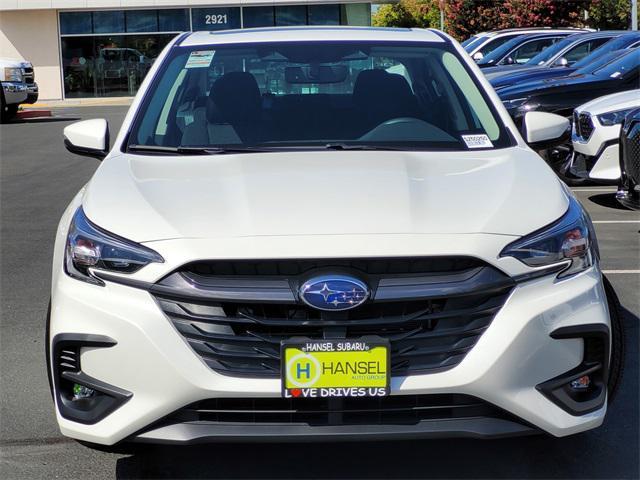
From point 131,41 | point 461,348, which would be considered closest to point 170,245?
point 461,348

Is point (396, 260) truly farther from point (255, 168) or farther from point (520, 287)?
point (255, 168)

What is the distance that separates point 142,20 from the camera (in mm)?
37531

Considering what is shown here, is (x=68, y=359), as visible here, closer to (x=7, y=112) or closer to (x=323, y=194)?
(x=323, y=194)

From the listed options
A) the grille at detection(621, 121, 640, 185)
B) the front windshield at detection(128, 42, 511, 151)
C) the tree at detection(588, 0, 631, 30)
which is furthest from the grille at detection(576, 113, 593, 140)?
the tree at detection(588, 0, 631, 30)

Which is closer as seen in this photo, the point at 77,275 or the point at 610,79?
the point at 77,275

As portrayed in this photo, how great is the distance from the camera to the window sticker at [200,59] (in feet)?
15.8

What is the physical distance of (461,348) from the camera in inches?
124

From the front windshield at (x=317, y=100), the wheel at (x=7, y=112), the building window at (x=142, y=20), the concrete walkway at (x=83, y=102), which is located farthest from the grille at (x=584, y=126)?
the building window at (x=142, y=20)

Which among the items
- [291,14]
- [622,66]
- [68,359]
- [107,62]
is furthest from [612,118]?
[107,62]

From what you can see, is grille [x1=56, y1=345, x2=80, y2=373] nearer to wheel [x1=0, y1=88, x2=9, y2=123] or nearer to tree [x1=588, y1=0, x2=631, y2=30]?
wheel [x1=0, y1=88, x2=9, y2=123]

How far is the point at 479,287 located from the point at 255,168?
113 cm

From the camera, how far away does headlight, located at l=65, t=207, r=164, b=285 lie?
3.24 metres

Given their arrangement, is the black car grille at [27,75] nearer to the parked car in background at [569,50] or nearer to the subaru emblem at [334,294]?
the parked car in background at [569,50]

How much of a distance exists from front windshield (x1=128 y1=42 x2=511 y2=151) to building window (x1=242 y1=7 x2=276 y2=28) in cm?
3346
